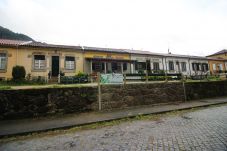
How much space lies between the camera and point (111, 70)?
76.9 ft

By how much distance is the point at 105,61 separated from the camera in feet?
72.3

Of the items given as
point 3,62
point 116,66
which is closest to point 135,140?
point 3,62

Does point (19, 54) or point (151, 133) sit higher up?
point (19, 54)

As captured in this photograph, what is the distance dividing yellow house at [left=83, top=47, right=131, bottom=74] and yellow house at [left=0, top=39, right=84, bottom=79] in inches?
44.0

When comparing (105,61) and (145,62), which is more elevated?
(145,62)

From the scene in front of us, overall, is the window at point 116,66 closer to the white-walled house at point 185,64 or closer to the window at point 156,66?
the window at point 156,66

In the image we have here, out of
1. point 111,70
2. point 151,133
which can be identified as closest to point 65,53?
point 111,70

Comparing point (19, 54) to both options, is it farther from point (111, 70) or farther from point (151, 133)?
point (151, 133)

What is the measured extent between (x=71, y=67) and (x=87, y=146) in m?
17.5

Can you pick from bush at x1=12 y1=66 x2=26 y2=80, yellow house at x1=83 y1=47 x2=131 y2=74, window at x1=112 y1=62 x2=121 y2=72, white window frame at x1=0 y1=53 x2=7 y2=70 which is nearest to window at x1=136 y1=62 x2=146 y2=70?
yellow house at x1=83 y1=47 x2=131 y2=74

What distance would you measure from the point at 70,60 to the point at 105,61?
4.63m

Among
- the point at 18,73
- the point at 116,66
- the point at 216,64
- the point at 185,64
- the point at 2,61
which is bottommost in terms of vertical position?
the point at 18,73

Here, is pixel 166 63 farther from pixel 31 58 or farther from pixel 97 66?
pixel 31 58

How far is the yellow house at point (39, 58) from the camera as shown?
17.6 m
